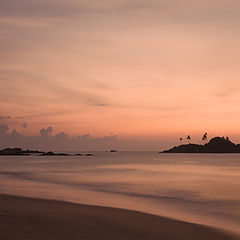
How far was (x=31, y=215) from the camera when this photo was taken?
15.7 meters

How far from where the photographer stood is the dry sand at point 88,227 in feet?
38.7

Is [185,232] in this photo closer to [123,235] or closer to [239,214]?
[123,235]

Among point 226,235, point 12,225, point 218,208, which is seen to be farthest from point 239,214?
point 12,225

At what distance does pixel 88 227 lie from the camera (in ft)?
44.4

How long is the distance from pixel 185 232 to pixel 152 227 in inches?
59.9

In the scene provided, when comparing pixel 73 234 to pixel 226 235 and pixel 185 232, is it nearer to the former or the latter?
pixel 185 232

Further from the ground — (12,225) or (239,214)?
(12,225)

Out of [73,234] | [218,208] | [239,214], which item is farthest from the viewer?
[218,208]

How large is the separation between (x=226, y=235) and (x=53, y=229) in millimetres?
6844

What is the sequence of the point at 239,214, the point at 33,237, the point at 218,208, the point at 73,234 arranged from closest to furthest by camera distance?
the point at 33,237
the point at 73,234
the point at 239,214
the point at 218,208

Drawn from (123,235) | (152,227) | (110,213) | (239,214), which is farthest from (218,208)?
(123,235)

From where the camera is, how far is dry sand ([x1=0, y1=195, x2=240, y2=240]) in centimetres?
1180

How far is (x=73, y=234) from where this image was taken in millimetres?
12055

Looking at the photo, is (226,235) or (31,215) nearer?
(226,235)
